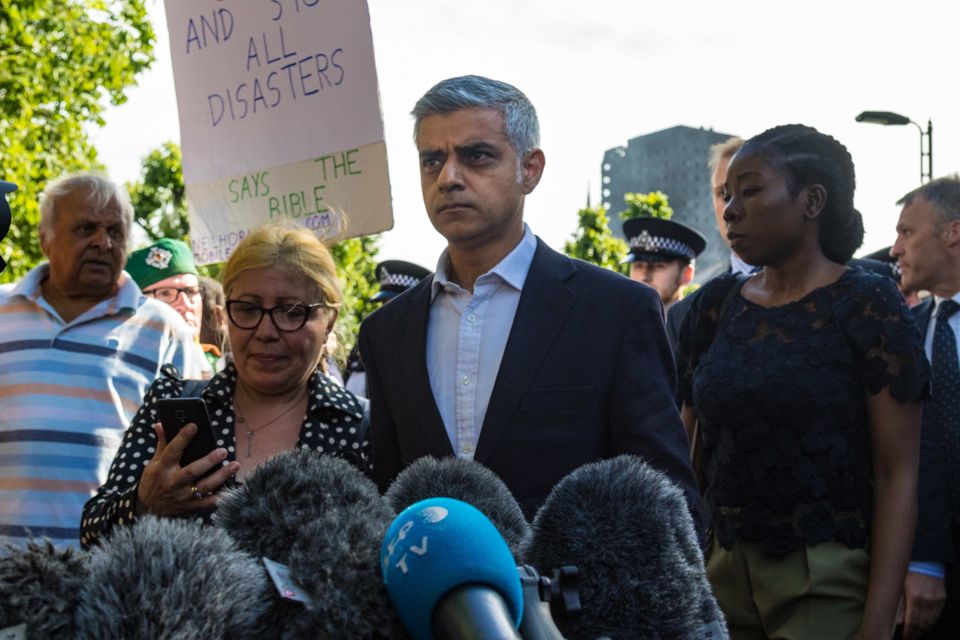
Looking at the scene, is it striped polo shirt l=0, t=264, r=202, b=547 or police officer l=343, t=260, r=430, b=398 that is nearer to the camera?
striped polo shirt l=0, t=264, r=202, b=547

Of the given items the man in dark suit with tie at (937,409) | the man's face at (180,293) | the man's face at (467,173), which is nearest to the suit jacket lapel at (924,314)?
the man in dark suit with tie at (937,409)

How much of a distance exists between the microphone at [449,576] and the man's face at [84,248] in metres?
3.83

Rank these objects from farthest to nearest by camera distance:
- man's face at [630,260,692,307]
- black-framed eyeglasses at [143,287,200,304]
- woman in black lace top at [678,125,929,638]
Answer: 1. man's face at [630,260,692,307]
2. black-framed eyeglasses at [143,287,200,304]
3. woman in black lace top at [678,125,929,638]

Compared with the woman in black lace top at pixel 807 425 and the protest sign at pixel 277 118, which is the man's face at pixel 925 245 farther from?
the protest sign at pixel 277 118

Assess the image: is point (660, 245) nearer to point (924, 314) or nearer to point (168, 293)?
point (924, 314)

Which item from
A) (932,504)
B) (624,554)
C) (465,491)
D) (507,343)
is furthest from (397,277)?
(624,554)

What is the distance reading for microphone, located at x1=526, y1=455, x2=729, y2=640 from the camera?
1.39 meters

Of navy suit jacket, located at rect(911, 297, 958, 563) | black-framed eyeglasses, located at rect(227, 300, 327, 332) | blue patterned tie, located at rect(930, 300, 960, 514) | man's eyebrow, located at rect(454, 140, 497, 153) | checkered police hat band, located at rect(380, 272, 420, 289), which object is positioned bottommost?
navy suit jacket, located at rect(911, 297, 958, 563)

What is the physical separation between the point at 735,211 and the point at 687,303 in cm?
151

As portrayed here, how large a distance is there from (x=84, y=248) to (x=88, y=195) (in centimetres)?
24

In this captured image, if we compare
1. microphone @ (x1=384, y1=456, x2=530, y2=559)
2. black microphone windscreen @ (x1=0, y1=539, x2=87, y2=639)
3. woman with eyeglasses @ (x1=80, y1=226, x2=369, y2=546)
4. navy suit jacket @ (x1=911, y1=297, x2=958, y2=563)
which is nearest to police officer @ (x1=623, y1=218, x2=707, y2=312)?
navy suit jacket @ (x1=911, y1=297, x2=958, y2=563)

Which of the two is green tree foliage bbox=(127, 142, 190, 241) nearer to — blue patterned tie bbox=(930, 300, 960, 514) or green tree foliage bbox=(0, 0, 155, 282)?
green tree foliage bbox=(0, 0, 155, 282)

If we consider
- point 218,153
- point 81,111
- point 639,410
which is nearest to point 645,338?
point 639,410

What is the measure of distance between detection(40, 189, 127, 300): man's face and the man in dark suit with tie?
11.0 ft
